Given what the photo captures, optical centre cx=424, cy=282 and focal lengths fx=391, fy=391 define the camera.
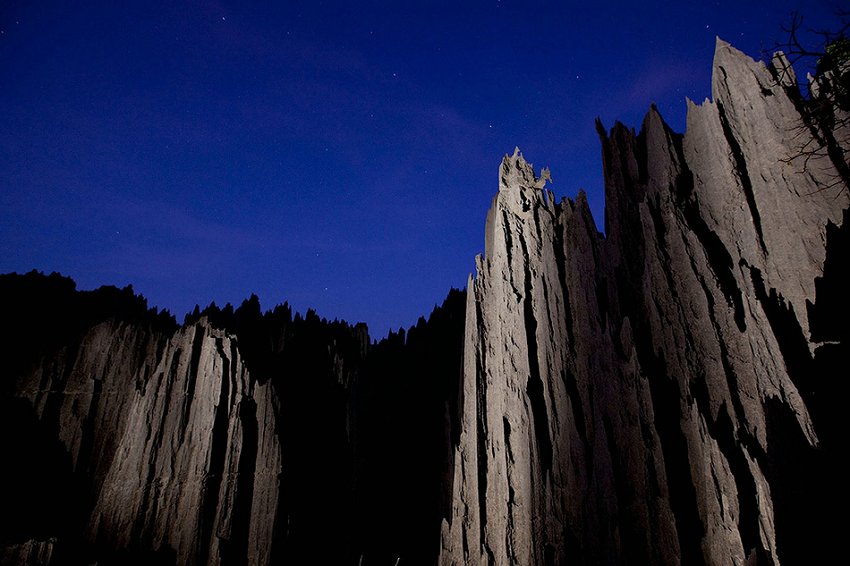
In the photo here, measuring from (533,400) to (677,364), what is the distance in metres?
4.36

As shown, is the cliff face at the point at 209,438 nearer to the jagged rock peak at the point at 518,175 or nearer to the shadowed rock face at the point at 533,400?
the shadowed rock face at the point at 533,400

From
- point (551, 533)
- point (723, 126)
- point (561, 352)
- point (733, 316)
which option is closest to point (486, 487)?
point (551, 533)

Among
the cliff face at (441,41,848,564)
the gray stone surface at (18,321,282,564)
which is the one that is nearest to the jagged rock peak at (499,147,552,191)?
the cliff face at (441,41,848,564)

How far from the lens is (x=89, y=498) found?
20125 mm

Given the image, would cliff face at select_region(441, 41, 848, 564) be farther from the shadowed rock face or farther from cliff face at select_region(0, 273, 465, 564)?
cliff face at select_region(0, 273, 465, 564)

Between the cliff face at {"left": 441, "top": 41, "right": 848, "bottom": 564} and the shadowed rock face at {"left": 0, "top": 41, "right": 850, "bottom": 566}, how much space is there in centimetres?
5

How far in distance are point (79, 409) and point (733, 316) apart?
2992 centimetres

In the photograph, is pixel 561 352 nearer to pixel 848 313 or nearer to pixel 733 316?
pixel 733 316

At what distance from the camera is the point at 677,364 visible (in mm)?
8492

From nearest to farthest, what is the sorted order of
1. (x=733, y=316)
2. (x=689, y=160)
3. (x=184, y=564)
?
(x=733, y=316)
(x=689, y=160)
(x=184, y=564)

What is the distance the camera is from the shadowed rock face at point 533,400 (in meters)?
7.03

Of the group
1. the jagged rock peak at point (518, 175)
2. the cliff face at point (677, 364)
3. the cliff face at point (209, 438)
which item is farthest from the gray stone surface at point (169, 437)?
the jagged rock peak at point (518, 175)

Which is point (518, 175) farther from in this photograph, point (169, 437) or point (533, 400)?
point (169, 437)

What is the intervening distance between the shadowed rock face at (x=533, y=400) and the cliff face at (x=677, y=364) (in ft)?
0.16
